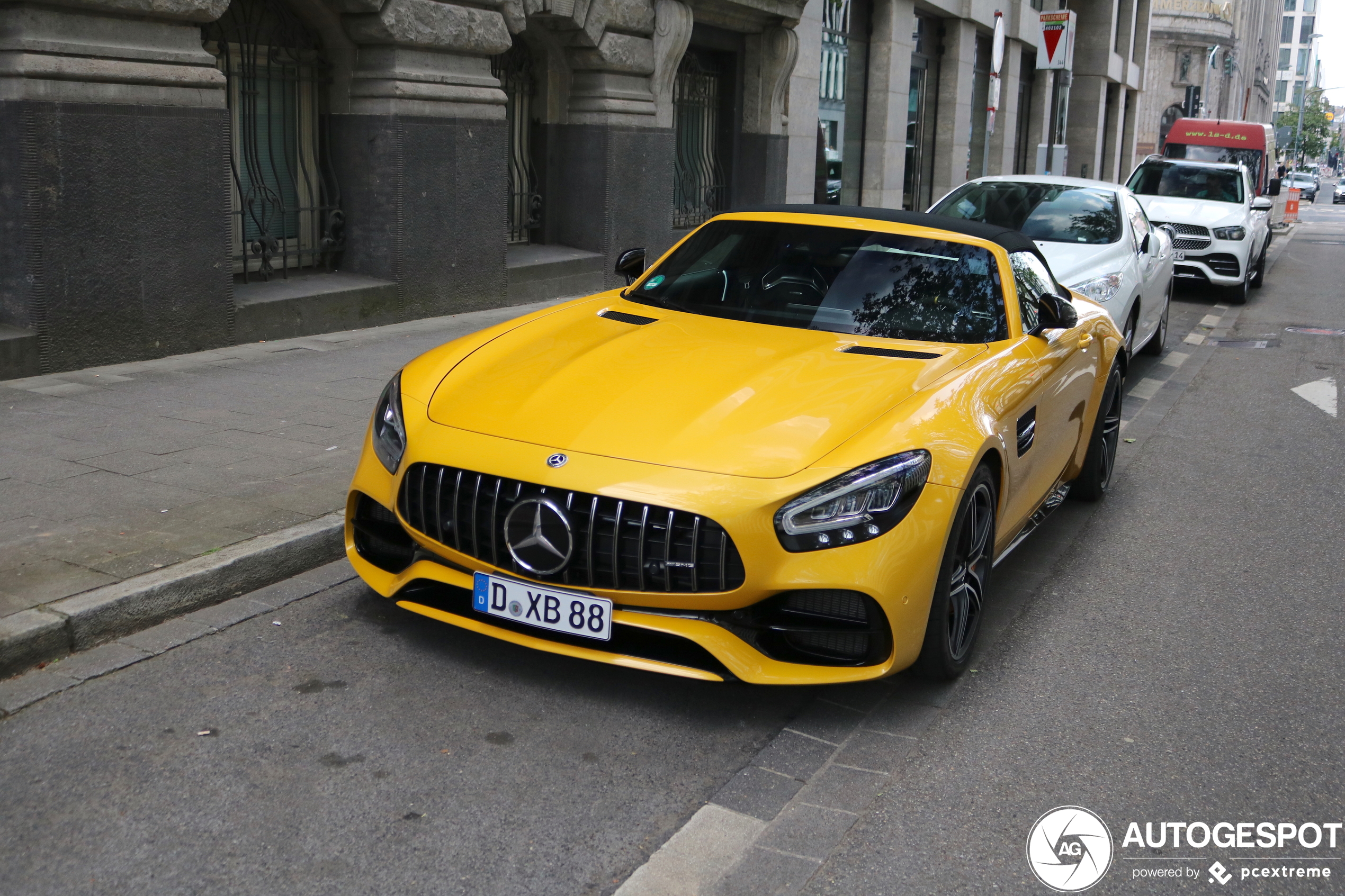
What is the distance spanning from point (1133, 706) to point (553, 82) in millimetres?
10480

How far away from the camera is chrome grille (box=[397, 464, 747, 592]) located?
361 cm

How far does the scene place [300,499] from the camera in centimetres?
545

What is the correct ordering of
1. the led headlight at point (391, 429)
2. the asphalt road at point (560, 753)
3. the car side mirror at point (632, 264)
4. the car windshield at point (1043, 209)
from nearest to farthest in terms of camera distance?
the asphalt road at point (560, 753) < the led headlight at point (391, 429) < the car side mirror at point (632, 264) < the car windshield at point (1043, 209)

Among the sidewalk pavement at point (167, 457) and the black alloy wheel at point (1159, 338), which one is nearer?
the sidewalk pavement at point (167, 457)

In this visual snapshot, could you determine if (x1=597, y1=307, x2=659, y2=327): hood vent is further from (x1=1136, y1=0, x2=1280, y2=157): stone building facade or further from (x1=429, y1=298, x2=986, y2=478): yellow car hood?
(x1=1136, y1=0, x2=1280, y2=157): stone building facade

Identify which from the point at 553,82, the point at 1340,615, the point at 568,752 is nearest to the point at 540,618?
the point at 568,752

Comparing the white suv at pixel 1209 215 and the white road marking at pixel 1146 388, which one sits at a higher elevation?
the white suv at pixel 1209 215

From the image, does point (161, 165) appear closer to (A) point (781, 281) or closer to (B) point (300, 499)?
(B) point (300, 499)

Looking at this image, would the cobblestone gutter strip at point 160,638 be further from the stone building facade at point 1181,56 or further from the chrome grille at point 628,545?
the stone building facade at point 1181,56

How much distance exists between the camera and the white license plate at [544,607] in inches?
145

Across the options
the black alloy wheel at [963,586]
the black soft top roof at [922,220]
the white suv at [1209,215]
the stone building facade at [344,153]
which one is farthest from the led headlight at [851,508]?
the white suv at [1209,215]

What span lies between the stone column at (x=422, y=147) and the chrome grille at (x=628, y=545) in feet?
23.6

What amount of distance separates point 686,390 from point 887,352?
0.87m

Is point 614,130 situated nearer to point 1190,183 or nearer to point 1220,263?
point 1220,263
